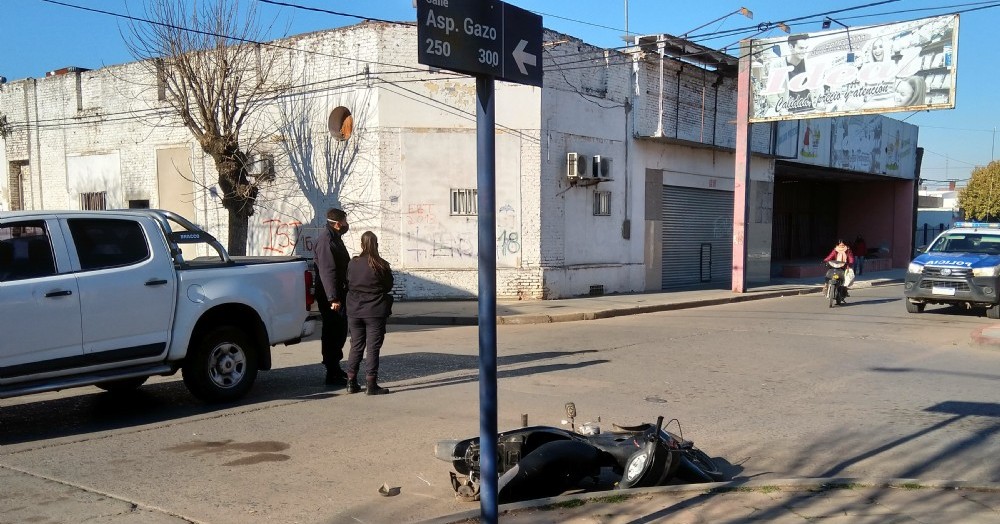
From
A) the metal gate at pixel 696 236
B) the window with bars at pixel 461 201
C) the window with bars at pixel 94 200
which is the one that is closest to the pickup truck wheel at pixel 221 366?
the window with bars at pixel 461 201

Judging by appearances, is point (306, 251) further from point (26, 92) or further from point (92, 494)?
point (92, 494)

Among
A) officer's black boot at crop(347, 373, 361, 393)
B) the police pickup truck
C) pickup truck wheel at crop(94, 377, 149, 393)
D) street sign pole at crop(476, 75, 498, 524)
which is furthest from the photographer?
the police pickup truck

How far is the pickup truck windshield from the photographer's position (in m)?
16.7

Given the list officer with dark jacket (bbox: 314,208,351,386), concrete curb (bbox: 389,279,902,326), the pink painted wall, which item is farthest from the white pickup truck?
the pink painted wall

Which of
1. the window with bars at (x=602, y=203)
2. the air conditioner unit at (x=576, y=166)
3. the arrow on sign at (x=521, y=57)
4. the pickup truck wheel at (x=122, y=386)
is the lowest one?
the pickup truck wheel at (x=122, y=386)

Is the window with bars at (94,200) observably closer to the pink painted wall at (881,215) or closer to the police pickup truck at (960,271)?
the police pickup truck at (960,271)

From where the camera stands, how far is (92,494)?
17.0ft

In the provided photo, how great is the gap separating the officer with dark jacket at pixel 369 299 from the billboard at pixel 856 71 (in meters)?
16.2

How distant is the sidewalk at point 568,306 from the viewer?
16000mm

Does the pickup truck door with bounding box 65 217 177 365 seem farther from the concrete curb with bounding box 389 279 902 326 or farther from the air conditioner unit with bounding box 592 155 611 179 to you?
the air conditioner unit with bounding box 592 155 611 179

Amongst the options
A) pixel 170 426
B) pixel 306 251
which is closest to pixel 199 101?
pixel 306 251

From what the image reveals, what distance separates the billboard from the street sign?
59.3ft

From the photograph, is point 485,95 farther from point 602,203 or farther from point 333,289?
point 602,203

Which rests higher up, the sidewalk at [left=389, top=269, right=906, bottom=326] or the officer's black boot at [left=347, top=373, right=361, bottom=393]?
the officer's black boot at [left=347, top=373, right=361, bottom=393]
